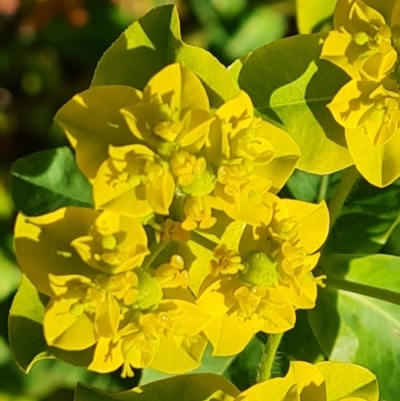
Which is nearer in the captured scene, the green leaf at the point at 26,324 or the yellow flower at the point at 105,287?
the yellow flower at the point at 105,287

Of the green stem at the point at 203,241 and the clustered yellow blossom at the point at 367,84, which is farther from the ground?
the clustered yellow blossom at the point at 367,84

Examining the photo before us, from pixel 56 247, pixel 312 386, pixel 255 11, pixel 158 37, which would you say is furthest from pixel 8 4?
pixel 312 386

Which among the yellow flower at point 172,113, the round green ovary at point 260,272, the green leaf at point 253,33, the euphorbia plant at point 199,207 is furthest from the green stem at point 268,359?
the green leaf at point 253,33

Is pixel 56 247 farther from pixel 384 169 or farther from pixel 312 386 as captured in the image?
pixel 384 169

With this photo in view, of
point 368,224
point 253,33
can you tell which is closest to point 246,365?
point 368,224

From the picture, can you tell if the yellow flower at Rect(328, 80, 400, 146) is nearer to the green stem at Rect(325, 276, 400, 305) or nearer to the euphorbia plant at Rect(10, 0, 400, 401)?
the euphorbia plant at Rect(10, 0, 400, 401)

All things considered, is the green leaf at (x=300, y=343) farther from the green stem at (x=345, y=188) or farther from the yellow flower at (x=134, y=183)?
the yellow flower at (x=134, y=183)
